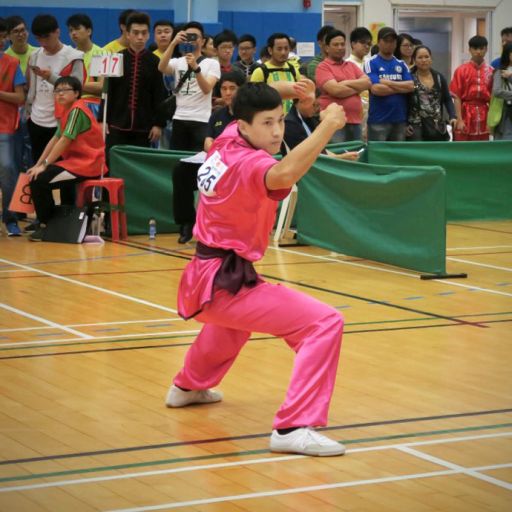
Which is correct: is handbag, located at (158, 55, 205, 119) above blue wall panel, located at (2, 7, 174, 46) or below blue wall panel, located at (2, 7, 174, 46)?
below

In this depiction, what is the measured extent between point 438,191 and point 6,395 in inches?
189

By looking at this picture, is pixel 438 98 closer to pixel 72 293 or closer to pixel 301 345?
pixel 72 293

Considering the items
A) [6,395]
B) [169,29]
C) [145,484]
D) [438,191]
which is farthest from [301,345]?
[169,29]

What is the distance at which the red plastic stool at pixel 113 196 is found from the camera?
39.7 ft

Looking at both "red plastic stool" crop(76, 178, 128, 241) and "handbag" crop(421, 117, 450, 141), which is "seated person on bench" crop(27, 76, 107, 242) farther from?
"handbag" crop(421, 117, 450, 141)

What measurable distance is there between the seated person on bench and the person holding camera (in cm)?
86

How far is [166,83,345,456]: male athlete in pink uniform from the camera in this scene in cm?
525

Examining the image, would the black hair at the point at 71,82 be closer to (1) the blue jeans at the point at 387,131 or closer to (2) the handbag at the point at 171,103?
(2) the handbag at the point at 171,103

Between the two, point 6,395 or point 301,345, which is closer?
point 301,345

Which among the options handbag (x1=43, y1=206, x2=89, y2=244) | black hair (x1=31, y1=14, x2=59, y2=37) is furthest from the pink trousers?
black hair (x1=31, y1=14, x2=59, y2=37)

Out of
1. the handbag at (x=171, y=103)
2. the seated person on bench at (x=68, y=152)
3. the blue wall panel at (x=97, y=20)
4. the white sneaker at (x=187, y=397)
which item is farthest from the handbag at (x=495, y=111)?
the white sneaker at (x=187, y=397)

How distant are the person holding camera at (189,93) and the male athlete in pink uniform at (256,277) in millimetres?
6561

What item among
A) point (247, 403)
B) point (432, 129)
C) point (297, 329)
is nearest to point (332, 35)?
point (432, 129)

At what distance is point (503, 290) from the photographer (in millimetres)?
9625
